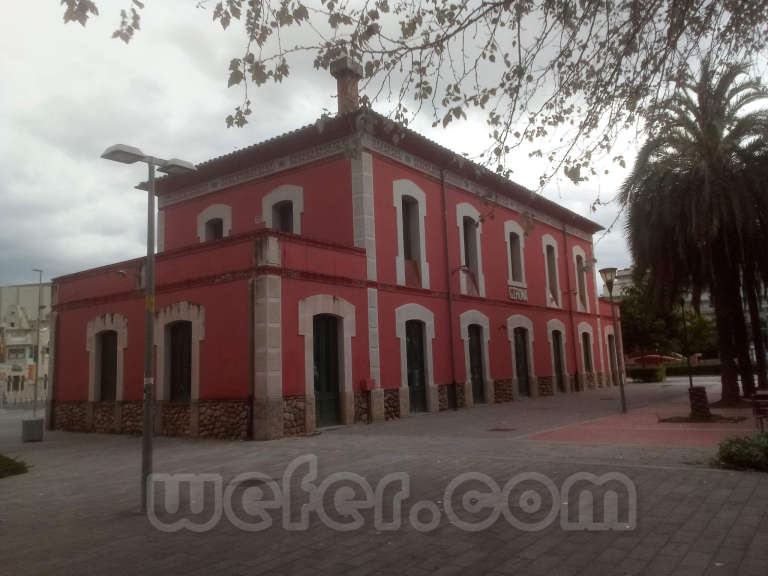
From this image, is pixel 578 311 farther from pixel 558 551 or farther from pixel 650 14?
pixel 558 551

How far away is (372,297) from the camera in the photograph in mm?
15320

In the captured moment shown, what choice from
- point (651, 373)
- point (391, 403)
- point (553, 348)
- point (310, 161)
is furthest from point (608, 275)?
point (651, 373)

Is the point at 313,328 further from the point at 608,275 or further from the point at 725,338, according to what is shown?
the point at 725,338

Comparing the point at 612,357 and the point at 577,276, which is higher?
the point at 577,276

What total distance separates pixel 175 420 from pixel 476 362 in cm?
981

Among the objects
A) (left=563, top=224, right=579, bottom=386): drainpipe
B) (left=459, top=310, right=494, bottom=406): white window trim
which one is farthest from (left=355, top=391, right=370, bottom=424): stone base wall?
(left=563, top=224, right=579, bottom=386): drainpipe

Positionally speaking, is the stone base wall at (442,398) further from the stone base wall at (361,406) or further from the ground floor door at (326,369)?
the ground floor door at (326,369)

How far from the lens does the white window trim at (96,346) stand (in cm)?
1560

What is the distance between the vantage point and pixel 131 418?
15.1 m

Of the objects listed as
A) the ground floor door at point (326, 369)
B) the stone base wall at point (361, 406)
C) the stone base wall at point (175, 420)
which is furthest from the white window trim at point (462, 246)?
the stone base wall at point (175, 420)

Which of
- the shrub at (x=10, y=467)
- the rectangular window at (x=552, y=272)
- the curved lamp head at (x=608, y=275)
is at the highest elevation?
the rectangular window at (x=552, y=272)

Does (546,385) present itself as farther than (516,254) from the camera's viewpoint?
Yes

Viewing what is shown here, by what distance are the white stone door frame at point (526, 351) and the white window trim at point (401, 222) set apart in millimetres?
5376

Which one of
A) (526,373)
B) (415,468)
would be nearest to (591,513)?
(415,468)
